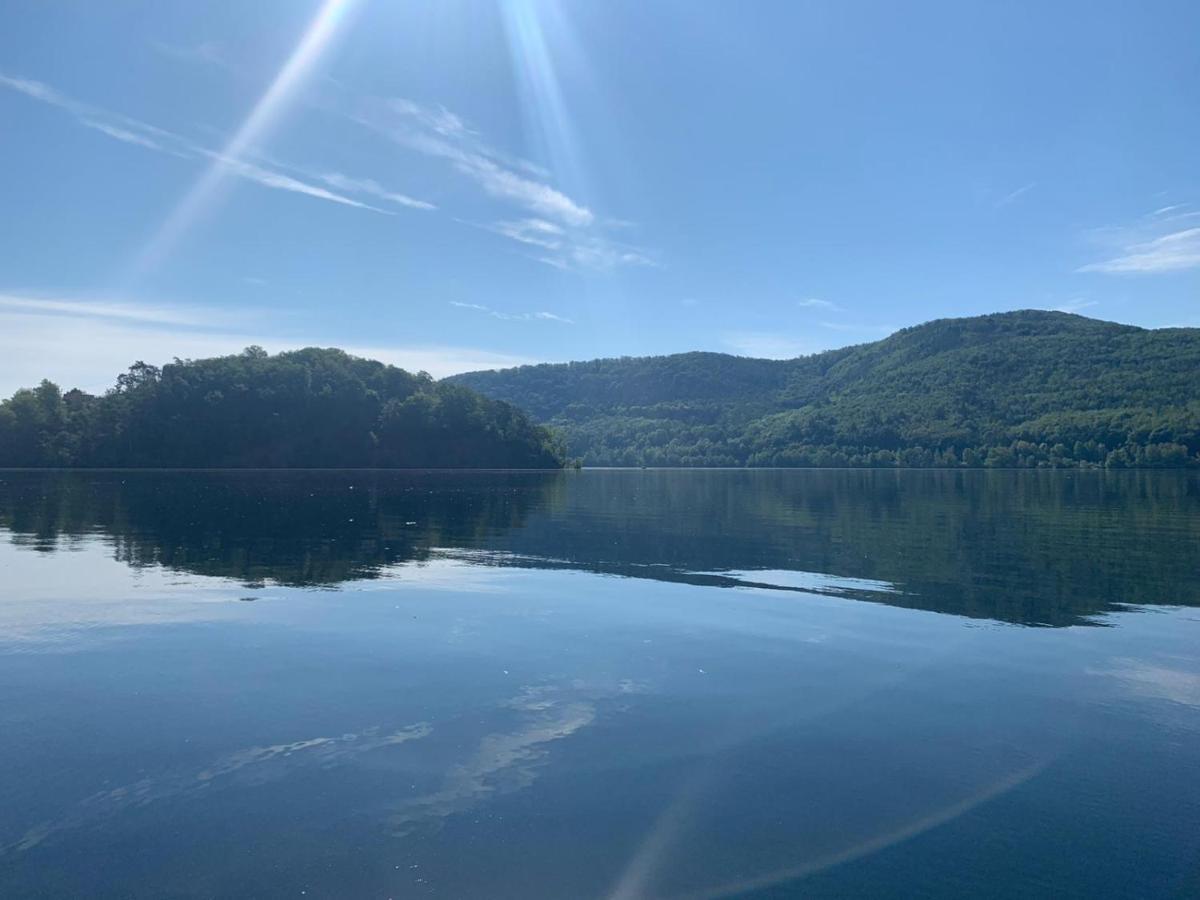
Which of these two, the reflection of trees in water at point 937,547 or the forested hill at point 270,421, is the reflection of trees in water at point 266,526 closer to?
the reflection of trees in water at point 937,547

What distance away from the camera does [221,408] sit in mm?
152500

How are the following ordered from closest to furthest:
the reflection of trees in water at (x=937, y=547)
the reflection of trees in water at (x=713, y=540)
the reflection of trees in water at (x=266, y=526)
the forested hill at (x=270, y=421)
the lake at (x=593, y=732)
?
the lake at (x=593, y=732) < the reflection of trees in water at (x=937, y=547) < the reflection of trees in water at (x=713, y=540) < the reflection of trees in water at (x=266, y=526) < the forested hill at (x=270, y=421)

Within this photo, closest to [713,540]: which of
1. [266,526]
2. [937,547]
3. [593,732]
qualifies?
[937,547]

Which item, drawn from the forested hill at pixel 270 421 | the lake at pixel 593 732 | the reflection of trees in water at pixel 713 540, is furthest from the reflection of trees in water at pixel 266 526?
the forested hill at pixel 270 421

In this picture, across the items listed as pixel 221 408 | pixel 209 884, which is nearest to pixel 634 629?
pixel 209 884

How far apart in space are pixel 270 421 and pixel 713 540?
439ft

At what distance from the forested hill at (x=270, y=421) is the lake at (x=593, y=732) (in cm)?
13309

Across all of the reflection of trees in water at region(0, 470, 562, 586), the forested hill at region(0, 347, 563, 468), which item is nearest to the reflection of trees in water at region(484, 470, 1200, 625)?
the reflection of trees in water at region(0, 470, 562, 586)

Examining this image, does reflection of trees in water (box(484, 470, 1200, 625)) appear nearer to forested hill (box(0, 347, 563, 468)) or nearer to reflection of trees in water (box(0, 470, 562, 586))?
reflection of trees in water (box(0, 470, 562, 586))

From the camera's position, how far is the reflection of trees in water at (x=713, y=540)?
27.3m

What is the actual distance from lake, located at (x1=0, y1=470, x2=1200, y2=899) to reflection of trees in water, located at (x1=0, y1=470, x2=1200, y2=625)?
0.61m

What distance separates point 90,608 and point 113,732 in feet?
35.1

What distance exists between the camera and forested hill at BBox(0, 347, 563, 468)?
148m

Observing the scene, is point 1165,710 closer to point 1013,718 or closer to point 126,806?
point 1013,718
